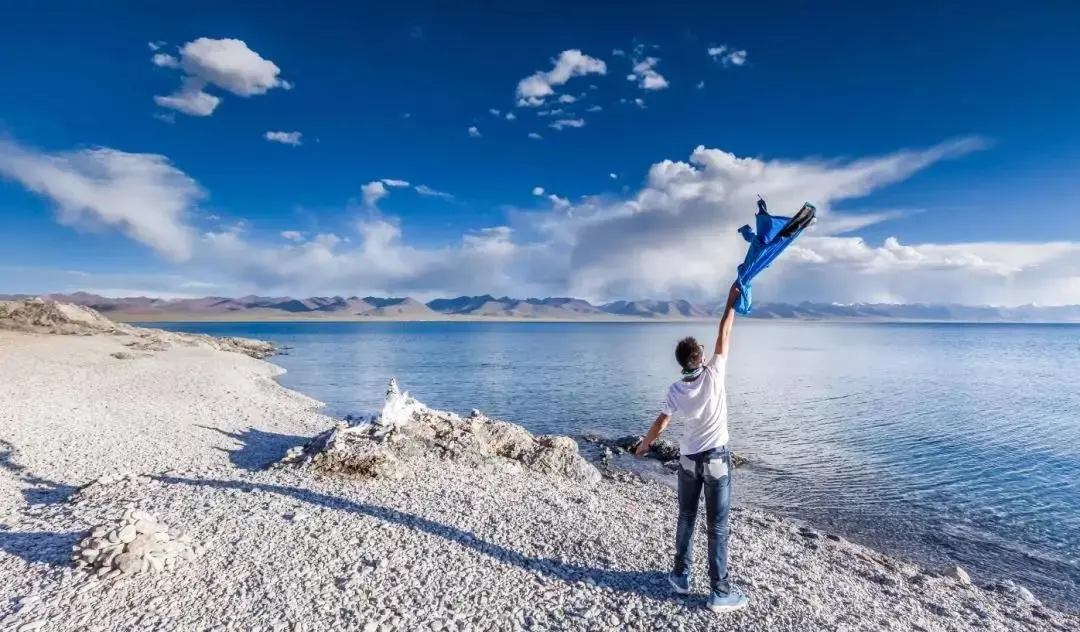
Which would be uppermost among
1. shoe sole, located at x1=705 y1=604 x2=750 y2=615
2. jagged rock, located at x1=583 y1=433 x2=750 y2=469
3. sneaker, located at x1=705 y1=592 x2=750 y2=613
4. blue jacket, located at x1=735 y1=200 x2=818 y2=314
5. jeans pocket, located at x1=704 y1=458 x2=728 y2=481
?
blue jacket, located at x1=735 y1=200 x2=818 y2=314

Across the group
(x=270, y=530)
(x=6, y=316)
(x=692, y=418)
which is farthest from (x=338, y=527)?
(x=6, y=316)

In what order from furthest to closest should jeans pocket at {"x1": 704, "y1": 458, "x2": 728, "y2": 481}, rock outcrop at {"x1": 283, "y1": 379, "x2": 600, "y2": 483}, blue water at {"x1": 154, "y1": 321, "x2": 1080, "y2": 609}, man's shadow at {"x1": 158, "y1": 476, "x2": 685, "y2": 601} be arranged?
1. blue water at {"x1": 154, "y1": 321, "x2": 1080, "y2": 609}
2. rock outcrop at {"x1": 283, "y1": 379, "x2": 600, "y2": 483}
3. man's shadow at {"x1": 158, "y1": 476, "x2": 685, "y2": 601}
4. jeans pocket at {"x1": 704, "y1": 458, "x2": 728, "y2": 481}

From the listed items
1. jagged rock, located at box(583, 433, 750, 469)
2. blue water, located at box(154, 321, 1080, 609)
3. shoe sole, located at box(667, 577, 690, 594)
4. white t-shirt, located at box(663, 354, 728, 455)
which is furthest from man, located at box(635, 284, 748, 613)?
jagged rock, located at box(583, 433, 750, 469)

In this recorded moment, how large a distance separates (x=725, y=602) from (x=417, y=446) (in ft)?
32.5

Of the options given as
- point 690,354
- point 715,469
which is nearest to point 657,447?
point 715,469

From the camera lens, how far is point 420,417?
1788cm

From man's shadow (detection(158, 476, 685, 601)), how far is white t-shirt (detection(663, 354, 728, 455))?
112 inches

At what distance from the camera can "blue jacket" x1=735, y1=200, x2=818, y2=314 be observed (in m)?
7.83

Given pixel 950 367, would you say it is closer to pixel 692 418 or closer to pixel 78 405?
pixel 692 418

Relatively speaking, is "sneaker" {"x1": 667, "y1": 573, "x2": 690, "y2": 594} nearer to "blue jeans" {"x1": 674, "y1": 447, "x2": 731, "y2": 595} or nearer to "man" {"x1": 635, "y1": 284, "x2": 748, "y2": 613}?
"blue jeans" {"x1": 674, "y1": 447, "x2": 731, "y2": 595}

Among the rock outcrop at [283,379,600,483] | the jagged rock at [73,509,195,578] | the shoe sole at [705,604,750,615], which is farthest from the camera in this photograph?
the rock outcrop at [283,379,600,483]

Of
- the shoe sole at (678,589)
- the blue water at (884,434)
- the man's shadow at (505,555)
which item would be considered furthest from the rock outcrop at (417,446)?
the shoe sole at (678,589)

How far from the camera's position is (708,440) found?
302 inches

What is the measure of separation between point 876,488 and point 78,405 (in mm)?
31283
